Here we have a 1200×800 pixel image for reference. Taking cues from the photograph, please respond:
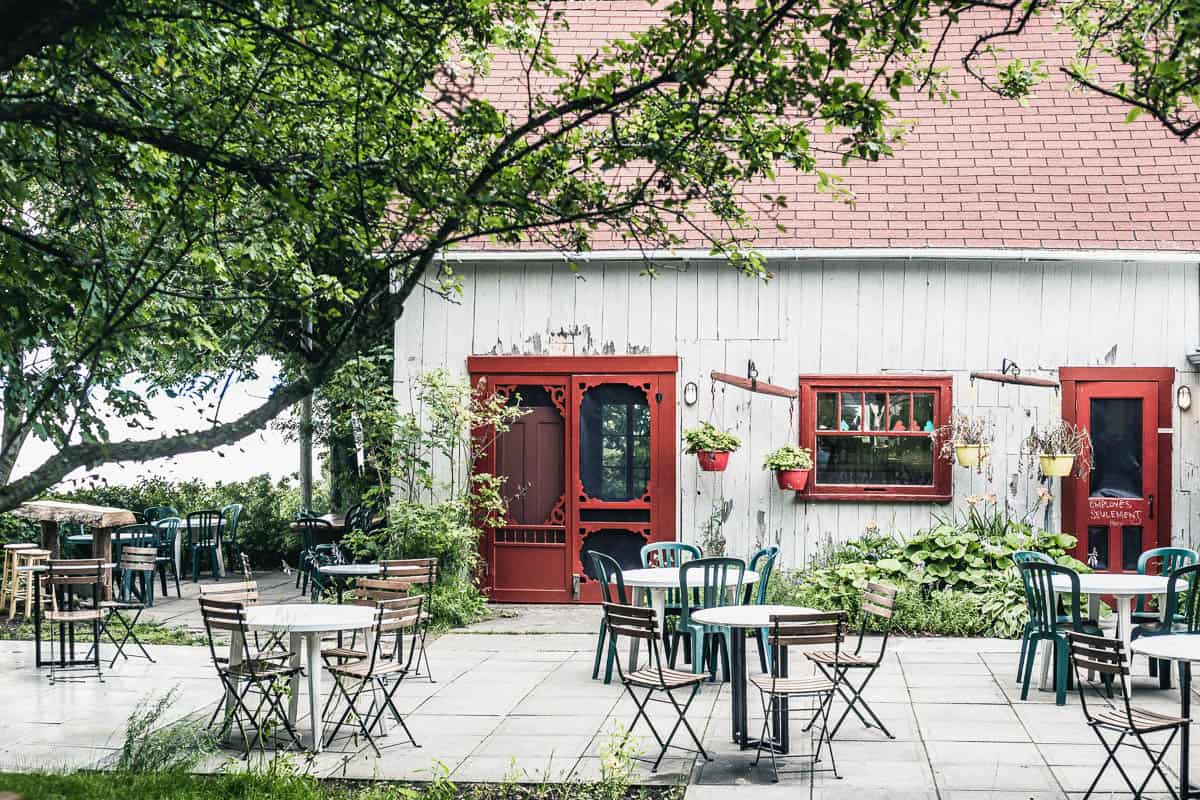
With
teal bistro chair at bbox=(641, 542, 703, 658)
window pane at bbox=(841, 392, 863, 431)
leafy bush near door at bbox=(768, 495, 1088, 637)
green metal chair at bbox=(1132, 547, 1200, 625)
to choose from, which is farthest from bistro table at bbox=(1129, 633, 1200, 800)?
window pane at bbox=(841, 392, 863, 431)

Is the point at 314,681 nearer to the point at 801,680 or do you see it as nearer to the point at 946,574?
the point at 801,680

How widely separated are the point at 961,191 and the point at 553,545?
238 inches

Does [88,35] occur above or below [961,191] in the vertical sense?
below

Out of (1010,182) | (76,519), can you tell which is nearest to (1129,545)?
(1010,182)

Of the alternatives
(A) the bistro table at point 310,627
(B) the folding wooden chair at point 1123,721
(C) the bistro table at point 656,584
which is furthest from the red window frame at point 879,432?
(A) the bistro table at point 310,627

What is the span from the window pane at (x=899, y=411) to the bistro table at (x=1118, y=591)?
3991 mm

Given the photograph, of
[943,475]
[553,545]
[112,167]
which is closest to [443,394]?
[553,545]

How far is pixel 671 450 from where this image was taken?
517 inches

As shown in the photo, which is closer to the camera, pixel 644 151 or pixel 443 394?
pixel 644 151

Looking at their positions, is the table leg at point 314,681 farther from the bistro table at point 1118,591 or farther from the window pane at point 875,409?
the window pane at point 875,409

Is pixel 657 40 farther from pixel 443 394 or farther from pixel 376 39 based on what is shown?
pixel 443 394

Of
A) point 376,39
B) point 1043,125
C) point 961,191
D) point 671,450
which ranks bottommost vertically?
point 671,450

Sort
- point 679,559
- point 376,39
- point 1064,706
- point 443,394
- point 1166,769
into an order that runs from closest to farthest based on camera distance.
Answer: point 376,39, point 1166,769, point 1064,706, point 679,559, point 443,394

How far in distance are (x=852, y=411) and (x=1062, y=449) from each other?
83.7 inches
